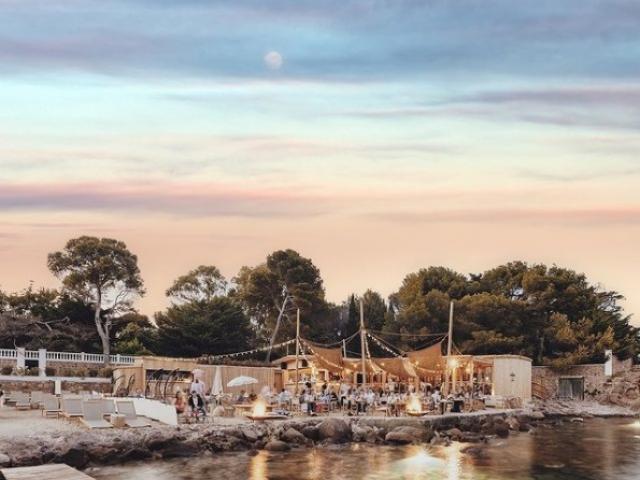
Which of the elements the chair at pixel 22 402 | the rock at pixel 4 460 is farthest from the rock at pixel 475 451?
the chair at pixel 22 402

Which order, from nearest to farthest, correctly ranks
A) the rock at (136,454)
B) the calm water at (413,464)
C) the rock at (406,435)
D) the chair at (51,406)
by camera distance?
the calm water at (413,464), the rock at (136,454), the chair at (51,406), the rock at (406,435)

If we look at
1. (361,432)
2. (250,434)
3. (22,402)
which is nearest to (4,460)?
(250,434)

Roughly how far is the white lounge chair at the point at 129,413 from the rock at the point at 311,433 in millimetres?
5672

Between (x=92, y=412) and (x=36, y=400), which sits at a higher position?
(x=92, y=412)

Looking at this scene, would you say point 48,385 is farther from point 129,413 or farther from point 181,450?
point 181,450

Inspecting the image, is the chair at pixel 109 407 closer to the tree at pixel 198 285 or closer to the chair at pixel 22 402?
the chair at pixel 22 402

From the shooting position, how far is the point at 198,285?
7281cm

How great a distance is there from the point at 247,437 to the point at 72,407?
227 inches

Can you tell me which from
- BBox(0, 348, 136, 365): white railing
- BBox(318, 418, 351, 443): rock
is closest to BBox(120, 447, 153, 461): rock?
BBox(318, 418, 351, 443): rock

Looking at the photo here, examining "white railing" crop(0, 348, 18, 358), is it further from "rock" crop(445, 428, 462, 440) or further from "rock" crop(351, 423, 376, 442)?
"rock" crop(445, 428, 462, 440)

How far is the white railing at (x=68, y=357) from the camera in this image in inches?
1803

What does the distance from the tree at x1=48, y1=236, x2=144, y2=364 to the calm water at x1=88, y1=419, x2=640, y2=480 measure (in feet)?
119

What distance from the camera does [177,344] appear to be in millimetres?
54844

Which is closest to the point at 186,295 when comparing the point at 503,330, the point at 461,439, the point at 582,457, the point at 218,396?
the point at 503,330
